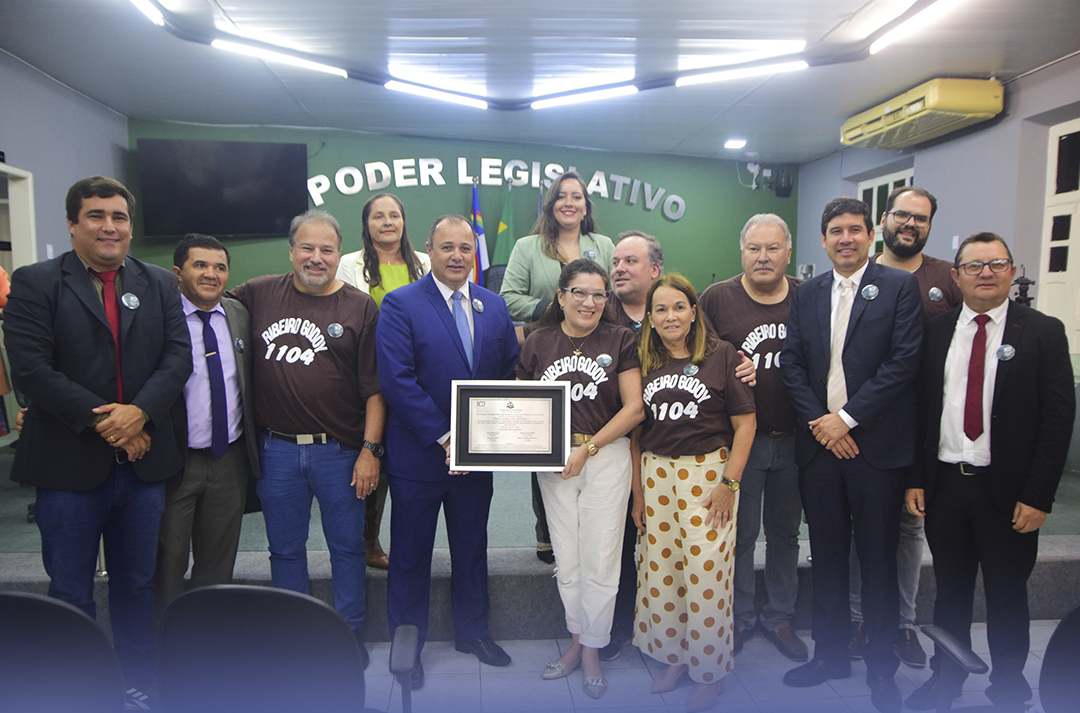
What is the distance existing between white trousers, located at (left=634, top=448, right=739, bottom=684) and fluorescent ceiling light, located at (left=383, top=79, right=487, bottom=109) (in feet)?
15.1

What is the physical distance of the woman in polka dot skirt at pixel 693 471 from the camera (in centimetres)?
234

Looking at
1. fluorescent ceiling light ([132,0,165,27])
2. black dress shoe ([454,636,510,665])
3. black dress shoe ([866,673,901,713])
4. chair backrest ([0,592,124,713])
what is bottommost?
black dress shoe ([454,636,510,665])

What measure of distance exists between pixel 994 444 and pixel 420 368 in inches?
80.3

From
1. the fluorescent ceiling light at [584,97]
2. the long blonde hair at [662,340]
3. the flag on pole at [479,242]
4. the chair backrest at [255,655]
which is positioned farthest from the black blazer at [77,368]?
the flag on pole at [479,242]

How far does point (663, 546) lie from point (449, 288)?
1.29 metres

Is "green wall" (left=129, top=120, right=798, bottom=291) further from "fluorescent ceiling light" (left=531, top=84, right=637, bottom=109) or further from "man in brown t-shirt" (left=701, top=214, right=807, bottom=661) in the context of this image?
"man in brown t-shirt" (left=701, top=214, right=807, bottom=661)

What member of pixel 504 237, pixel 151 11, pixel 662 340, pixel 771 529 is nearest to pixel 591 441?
pixel 662 340

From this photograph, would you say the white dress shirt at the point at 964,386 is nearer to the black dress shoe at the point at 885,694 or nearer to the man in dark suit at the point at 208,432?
the black dress shoe at the point at 885,694

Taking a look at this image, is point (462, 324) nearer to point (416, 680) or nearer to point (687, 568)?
point (687, 568)

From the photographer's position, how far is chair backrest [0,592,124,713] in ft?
3.95

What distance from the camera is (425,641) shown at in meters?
2.86

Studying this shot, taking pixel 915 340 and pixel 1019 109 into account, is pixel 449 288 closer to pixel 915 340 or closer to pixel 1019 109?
pixel 915 340

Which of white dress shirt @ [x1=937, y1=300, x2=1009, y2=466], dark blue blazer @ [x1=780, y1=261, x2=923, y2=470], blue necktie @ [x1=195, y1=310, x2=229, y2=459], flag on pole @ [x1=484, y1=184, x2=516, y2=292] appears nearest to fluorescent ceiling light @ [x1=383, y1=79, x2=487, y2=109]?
flag on pole @ [x1=484, y1=184, x2=516, y2=292]

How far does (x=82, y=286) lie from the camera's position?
6.89 ft
